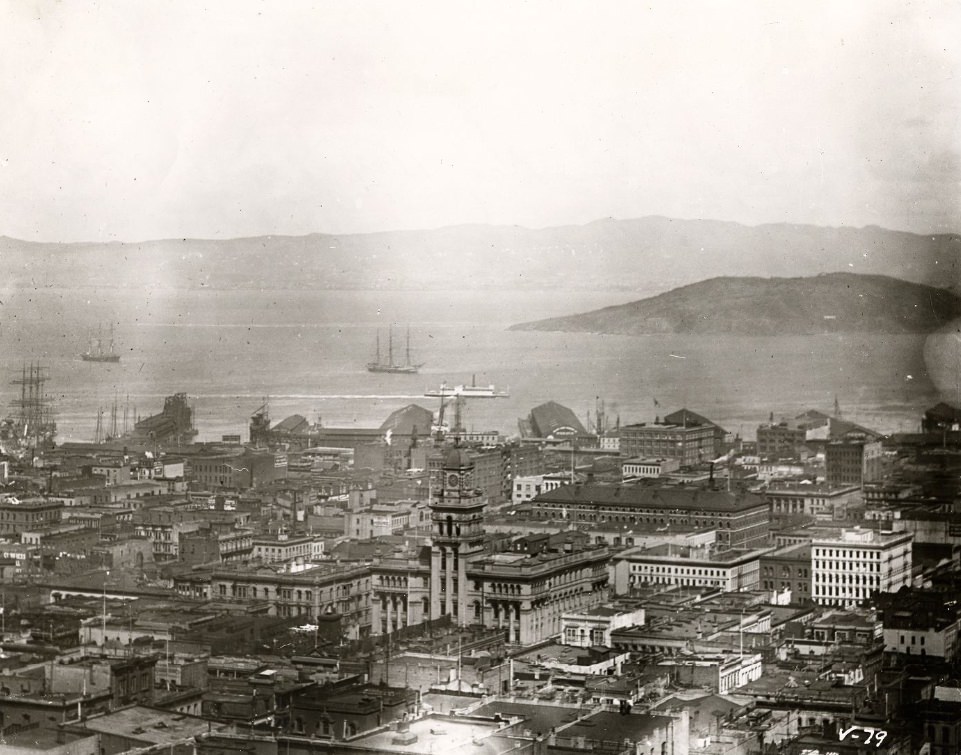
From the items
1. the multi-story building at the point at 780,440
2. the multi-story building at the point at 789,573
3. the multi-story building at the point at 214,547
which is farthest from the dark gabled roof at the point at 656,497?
the multi-story building at the point at 780,440

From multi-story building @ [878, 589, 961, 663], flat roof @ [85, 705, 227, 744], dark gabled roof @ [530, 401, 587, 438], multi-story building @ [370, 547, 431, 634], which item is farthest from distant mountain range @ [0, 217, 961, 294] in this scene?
flat roof @ [85, 705, 227, 744]

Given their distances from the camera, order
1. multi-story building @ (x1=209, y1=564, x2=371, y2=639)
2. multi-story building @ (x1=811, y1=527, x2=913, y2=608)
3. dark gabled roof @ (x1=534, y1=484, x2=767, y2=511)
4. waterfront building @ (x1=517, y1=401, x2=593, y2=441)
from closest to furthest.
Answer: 1. multi-story building @ (x1=209, y1=564, x2=371, y2=639)
2. multi-story building @ (x1=811, y1=527, x2=913, y2=608)
3. dark gabled roof @ (x1=534, y1=484, x2=767, y2=511)
4. waterfront building @ (x1=517, y1=401, x2=593, y2=441)

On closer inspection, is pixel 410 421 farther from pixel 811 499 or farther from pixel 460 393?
pixel 811 499

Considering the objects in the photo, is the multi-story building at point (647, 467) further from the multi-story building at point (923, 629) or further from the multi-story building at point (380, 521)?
the multi-story building at point (923, 629)

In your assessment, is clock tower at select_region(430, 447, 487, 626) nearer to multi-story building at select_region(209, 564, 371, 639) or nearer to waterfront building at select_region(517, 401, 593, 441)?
multi-story building at select_region(209, 564, 371, 639)

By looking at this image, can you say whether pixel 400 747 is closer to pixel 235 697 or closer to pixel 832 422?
pixel 235 697
